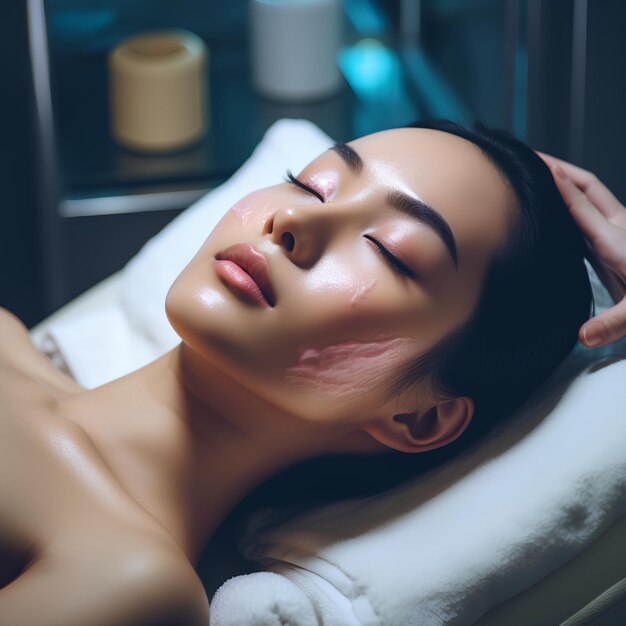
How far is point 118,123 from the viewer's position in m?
2.09

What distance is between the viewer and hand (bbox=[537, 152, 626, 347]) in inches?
46.6

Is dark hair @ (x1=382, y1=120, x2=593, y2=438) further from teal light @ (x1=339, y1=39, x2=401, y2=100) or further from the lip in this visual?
teal light @ (x1=339, y1=39, x2=401, y2=100)

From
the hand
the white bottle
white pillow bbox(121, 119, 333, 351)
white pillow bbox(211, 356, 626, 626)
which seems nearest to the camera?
white pillow bbox(211, 356, 626, 626)

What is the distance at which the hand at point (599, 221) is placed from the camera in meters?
1.18

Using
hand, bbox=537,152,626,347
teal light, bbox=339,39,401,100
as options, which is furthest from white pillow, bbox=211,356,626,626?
teal light, bbox=339,39,401,100

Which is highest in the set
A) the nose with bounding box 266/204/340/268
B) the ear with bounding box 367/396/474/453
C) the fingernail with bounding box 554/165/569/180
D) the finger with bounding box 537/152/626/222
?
the nose with bounding box 266/204/340/268

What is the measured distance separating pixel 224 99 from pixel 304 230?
1317mm

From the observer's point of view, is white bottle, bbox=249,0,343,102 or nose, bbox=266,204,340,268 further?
white bottle, bbox=249,0,343,102

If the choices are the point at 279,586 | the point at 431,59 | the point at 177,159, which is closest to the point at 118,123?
Result: the point at 177,159

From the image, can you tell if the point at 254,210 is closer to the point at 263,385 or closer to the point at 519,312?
the point at 263,385

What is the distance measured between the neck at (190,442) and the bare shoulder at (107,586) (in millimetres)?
113

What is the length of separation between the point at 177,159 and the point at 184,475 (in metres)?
1.12

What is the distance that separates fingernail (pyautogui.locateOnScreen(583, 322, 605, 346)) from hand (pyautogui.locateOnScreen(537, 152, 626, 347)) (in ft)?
0.14

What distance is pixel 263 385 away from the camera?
1047mm
